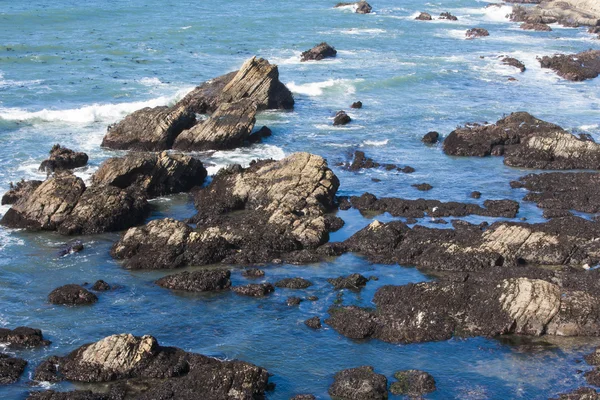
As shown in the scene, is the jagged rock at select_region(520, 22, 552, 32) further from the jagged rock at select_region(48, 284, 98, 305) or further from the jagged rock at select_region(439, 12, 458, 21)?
the jagged rock at select_region(48, 284, 98, 305)

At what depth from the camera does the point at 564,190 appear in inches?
1489

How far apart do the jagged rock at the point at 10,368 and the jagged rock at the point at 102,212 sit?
34.9 ft

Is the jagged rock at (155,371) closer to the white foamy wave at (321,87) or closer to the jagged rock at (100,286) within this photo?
the jagged rock at (100,286)

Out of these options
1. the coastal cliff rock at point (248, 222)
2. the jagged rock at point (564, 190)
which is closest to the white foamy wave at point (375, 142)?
the coastal cliff rock at point (248, 222)

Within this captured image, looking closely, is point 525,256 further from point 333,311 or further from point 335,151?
point 335,151

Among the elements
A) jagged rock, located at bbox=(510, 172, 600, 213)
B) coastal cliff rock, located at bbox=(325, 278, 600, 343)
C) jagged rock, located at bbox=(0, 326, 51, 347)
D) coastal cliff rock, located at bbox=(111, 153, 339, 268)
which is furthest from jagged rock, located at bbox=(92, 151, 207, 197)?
jagged rock, located at bbox=(510, 172, 600, 213)

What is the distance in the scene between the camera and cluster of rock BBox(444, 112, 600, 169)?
138 feet

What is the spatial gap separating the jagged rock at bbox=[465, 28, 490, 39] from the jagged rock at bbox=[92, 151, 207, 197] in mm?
49170

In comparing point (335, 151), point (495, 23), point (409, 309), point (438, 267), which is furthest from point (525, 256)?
point (495, 23)

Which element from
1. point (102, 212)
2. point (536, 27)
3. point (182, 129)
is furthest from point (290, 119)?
point (536, 27)

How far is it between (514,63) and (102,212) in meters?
→ 42.2

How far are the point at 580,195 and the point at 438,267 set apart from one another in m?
10.1

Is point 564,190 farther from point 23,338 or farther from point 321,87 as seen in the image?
point 321,87

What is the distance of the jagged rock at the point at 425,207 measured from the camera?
35.2m
